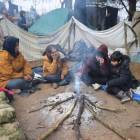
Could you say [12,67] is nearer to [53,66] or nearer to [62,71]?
[53,66]

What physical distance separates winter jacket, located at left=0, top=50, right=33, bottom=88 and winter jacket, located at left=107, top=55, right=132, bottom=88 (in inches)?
80.2

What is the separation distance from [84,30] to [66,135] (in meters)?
4.34

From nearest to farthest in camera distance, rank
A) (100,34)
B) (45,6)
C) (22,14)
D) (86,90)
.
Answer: (86,90)
(100,34)
(22,14)
(45,6)

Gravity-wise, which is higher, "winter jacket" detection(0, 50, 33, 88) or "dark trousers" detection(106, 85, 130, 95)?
"winter jacket" detection(0, 50, 33, 88)

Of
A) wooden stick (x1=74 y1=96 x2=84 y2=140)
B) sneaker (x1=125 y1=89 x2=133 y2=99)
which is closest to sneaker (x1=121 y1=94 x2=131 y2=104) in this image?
sneaker (x1=125 y1=89 x2=133 y2=99)

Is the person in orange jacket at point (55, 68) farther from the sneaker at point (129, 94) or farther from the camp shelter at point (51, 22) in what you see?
the camp shelter at point (51, 22)

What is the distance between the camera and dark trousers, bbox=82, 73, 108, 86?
353cm

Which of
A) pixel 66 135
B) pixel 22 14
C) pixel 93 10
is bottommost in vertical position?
pixel 66 135

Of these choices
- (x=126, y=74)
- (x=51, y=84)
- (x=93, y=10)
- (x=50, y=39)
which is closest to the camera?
(x=126, y=74)

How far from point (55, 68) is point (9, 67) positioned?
1.05 m

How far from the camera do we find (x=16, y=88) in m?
3.17

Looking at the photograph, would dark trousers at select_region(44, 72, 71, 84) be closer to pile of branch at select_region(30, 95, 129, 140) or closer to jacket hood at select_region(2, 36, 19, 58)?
pile of branch at select_region(30, 95, 129, 140)

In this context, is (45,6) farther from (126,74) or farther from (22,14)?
(126,74)

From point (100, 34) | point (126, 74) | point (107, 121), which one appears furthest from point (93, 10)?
point (107, 121)
